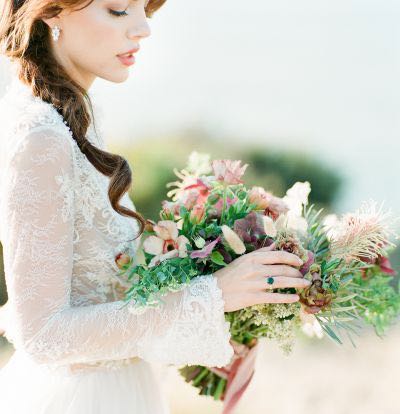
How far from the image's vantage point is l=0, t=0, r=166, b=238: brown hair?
181cm

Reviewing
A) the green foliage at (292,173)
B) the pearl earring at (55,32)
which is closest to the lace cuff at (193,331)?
the pearl earring at (55,32)

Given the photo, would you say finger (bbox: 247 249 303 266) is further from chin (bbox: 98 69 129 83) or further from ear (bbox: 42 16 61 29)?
ear (bbox: 42 16 61 29)

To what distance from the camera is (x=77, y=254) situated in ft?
6.02

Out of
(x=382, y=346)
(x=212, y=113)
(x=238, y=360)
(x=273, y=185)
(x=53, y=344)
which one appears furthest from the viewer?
(x=212, y=113)

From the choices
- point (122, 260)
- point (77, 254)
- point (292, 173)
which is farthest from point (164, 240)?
point (292, 173)

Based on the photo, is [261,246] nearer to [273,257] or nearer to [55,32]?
[273,257]

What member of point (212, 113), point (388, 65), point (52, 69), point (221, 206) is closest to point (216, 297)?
point (221, 206)

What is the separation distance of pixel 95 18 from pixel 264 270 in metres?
0.77

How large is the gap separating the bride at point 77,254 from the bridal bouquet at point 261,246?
0.19 feet

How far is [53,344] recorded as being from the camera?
168 cm

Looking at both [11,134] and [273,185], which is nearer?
[11,134]

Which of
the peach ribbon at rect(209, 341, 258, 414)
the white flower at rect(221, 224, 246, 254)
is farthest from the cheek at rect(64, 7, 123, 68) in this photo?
the peach ribbon at rect(209, 341, 258, 414)

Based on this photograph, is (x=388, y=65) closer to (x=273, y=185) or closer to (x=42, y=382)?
(x=273, y=185)

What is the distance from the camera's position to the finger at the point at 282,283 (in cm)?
171
